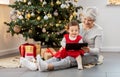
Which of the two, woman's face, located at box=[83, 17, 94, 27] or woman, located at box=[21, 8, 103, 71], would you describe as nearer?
woman, located at box=[21, 8, 103, 71]

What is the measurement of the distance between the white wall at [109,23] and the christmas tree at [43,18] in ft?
2.99

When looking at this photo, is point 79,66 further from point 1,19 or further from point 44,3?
point 1,19

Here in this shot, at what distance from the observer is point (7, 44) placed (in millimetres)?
4391

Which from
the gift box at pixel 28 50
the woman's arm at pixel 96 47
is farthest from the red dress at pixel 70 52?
the gift box at pixel 28 50

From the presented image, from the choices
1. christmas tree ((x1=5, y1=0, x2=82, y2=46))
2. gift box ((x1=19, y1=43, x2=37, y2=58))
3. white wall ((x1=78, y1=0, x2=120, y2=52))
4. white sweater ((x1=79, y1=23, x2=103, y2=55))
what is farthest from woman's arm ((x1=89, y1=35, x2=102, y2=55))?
white wall ((x1=78, y1=0, x2=120, y2=52))

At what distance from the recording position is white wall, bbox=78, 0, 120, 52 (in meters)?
4.70

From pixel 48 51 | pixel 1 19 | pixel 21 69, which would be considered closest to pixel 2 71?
pixel 21 69

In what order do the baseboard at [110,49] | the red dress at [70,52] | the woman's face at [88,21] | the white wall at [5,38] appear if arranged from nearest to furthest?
1. the red dress at [70,52]
2. the woman's face at [88,21]
3. the white wall at [5,38]
4. the baseboard at [110,49]

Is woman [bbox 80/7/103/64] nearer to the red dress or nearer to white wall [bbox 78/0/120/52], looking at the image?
the red dress

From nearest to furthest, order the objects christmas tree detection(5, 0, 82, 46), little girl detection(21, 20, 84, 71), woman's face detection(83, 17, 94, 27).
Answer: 1. little girl detection(21, 20, 84, 71)
2. woman's face detection(83, 17, 94, 27)
3. christmas tree detection(5, 0, 82, 46)

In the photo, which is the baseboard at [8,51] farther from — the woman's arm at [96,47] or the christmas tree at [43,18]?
the woman's arm at [96,47]

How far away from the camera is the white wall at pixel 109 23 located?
4.70 m

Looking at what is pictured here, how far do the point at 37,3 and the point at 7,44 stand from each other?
0.96 m

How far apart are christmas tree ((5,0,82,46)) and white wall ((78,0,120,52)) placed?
0.91 metres
